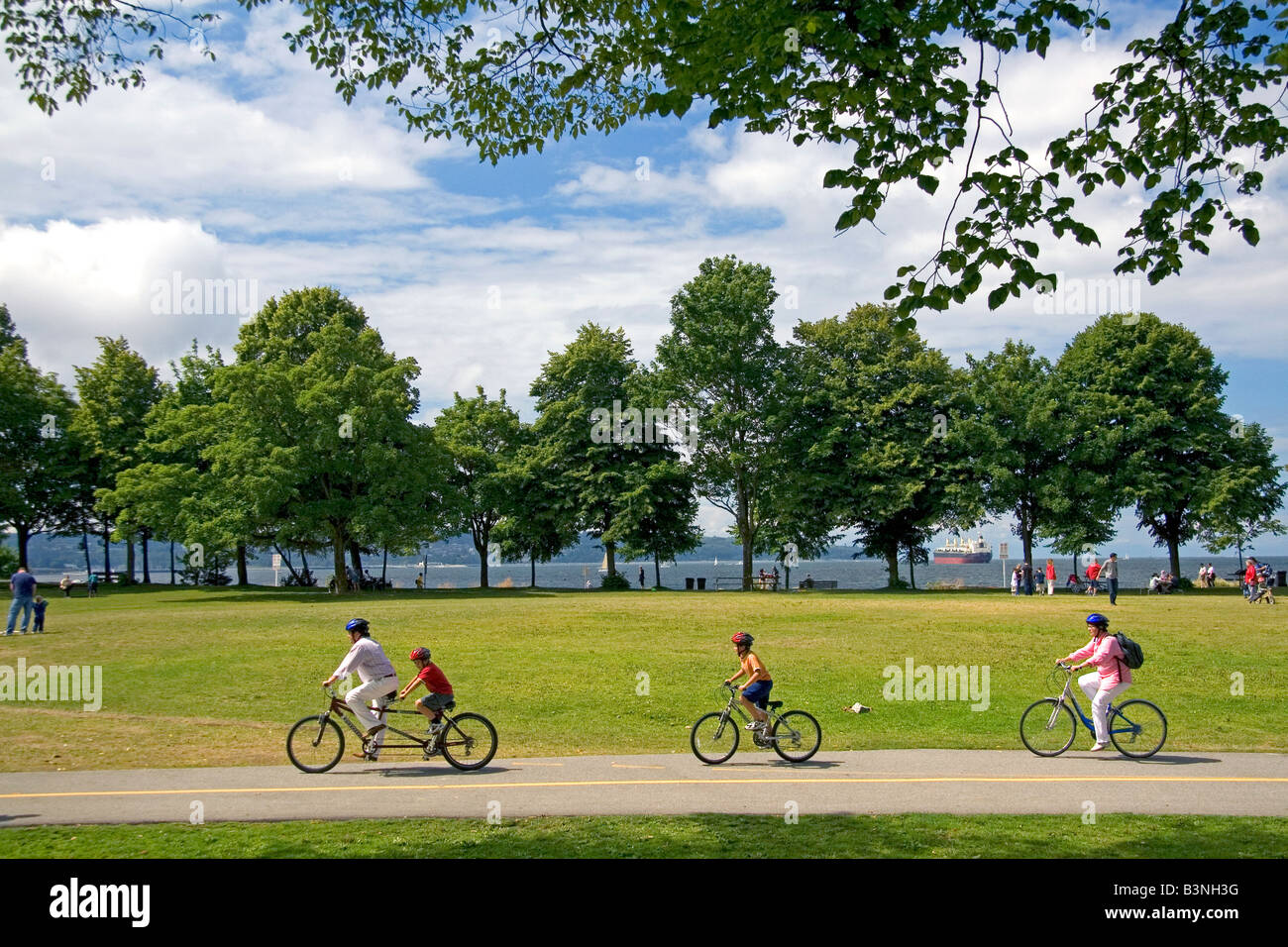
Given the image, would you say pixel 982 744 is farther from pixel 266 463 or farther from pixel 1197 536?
pixel 1197 536

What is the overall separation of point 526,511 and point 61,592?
27.4 metres

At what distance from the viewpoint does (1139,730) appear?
1449 centimetres

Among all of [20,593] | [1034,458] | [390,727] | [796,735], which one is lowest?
[796,735]

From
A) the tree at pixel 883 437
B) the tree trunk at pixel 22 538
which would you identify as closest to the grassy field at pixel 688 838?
the tree at pixel 883 437

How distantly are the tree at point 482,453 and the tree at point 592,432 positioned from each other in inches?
105

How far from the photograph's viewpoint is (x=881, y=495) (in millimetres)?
58594

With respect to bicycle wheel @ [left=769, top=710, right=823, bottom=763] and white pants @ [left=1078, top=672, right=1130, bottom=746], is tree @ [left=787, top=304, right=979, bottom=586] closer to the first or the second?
white pants @ [left=1078, top=672, right=1130, bottom=746]

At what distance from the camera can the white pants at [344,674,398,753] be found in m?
13.9

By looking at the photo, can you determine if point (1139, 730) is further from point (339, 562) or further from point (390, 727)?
point (339, 562)

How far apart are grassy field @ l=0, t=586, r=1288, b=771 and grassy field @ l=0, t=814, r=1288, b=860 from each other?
4649 millimetres

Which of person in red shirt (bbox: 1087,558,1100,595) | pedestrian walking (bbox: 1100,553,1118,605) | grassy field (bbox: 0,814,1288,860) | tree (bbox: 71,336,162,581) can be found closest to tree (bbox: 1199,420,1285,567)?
person in red shirt (bbox: 1087,558,1100,595)

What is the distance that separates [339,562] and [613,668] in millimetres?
32717

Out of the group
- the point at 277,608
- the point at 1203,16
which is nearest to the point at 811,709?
the point at 1203,16

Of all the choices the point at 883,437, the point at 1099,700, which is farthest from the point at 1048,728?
the point at 883,437
